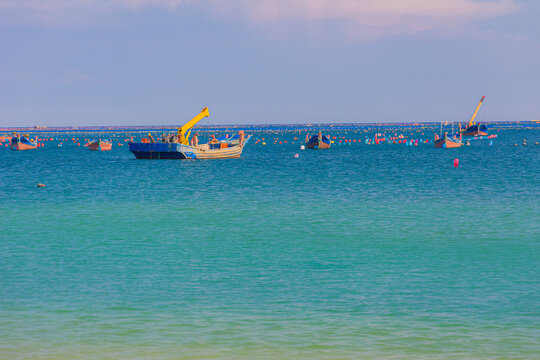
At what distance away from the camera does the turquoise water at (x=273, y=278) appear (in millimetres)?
17859

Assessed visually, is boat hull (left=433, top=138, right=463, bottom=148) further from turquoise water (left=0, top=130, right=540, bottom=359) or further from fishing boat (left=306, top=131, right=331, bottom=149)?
turquoise water (left=0, top=130, right=540, bottom=359)

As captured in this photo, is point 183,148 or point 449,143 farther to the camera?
point 449,143

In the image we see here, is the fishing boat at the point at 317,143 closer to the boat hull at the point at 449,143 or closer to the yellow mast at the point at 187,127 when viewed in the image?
the boat hull at the point at 449,143

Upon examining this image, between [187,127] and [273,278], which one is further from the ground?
[187,127]

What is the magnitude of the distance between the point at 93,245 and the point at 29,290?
29.5 feet

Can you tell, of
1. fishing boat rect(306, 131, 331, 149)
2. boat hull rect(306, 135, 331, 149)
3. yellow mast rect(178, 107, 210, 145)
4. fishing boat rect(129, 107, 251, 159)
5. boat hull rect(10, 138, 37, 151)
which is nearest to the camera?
fishing boat rect(129, 107, 251, 159)

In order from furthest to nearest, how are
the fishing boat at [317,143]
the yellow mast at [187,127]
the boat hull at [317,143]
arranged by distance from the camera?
the boat hull at [317,143], the fishing boat at [317,143], the yellow mast at [187,127]

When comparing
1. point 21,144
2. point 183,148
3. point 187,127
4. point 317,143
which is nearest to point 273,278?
point 183,148

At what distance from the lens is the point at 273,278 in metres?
25.2

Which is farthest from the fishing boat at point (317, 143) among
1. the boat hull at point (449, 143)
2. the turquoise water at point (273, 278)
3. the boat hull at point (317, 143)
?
the turquoise water at point (273, 278)

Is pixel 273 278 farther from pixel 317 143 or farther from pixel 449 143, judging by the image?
pixel 317 143

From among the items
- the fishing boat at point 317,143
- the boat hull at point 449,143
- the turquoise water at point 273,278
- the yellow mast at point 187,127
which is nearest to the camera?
the turquoise water at point 273,278

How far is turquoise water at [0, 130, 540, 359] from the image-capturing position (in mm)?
17859

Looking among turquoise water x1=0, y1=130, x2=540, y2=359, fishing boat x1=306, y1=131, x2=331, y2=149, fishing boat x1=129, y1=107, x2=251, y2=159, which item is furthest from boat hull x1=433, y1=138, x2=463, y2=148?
turquoise water x1=0, y1=130, x2=540, y2=359
